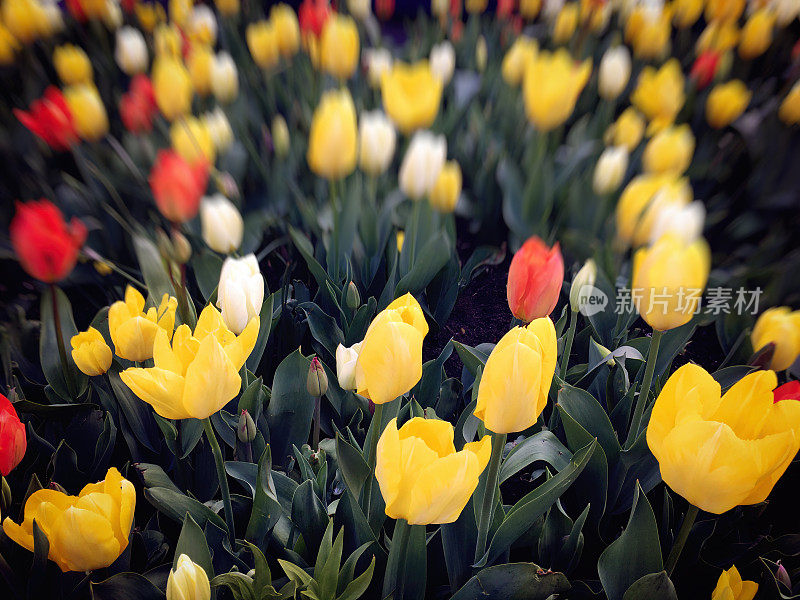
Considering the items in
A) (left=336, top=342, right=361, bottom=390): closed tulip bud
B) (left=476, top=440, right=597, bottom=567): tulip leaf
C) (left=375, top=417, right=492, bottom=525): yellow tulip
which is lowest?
(left=476, top=440, right=597, bottom=567): tulip leaf

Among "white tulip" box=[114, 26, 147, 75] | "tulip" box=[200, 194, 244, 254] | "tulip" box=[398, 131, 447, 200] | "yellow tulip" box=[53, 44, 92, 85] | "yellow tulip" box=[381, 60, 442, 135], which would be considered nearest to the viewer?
"tulip" box=[200, 194, 244, 254]

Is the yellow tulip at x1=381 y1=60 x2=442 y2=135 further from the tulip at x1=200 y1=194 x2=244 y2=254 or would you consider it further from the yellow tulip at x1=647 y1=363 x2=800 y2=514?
the yellow tulip at x1=647 y1=363 x2=800 y2=514

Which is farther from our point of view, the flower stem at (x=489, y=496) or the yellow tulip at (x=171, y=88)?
the yellow tulip at (x=171, y=88)

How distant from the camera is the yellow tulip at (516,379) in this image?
0.56 metres

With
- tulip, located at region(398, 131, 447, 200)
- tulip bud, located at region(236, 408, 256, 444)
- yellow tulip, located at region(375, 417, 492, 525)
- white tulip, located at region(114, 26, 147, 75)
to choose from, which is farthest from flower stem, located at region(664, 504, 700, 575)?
white tulip, located at region(114, 26, 147, 75)

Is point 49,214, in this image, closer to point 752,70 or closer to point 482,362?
point 482,362

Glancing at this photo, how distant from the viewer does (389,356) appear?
618 millimetres

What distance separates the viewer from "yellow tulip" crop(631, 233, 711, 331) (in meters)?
0.68

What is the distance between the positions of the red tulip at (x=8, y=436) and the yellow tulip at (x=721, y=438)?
0.71 meters

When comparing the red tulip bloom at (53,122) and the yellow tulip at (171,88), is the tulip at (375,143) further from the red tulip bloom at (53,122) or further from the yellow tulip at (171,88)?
the red tulip bloom at (53,122)

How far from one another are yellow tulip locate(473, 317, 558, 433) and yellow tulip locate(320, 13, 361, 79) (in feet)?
4.42

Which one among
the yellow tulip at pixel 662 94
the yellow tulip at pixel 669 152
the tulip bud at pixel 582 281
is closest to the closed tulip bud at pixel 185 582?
the tulip bud at pixel 582 281

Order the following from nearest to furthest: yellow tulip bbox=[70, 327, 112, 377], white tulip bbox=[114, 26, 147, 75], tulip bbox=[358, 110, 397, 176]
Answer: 1. yellow tulip bbox=[70, 327, 112, 377]
2. tulip bbox=[358, 110, 397, 176]
3. white tulip bbox=[114, 26, 147, 75]

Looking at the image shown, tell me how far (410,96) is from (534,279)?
87 centimetres
